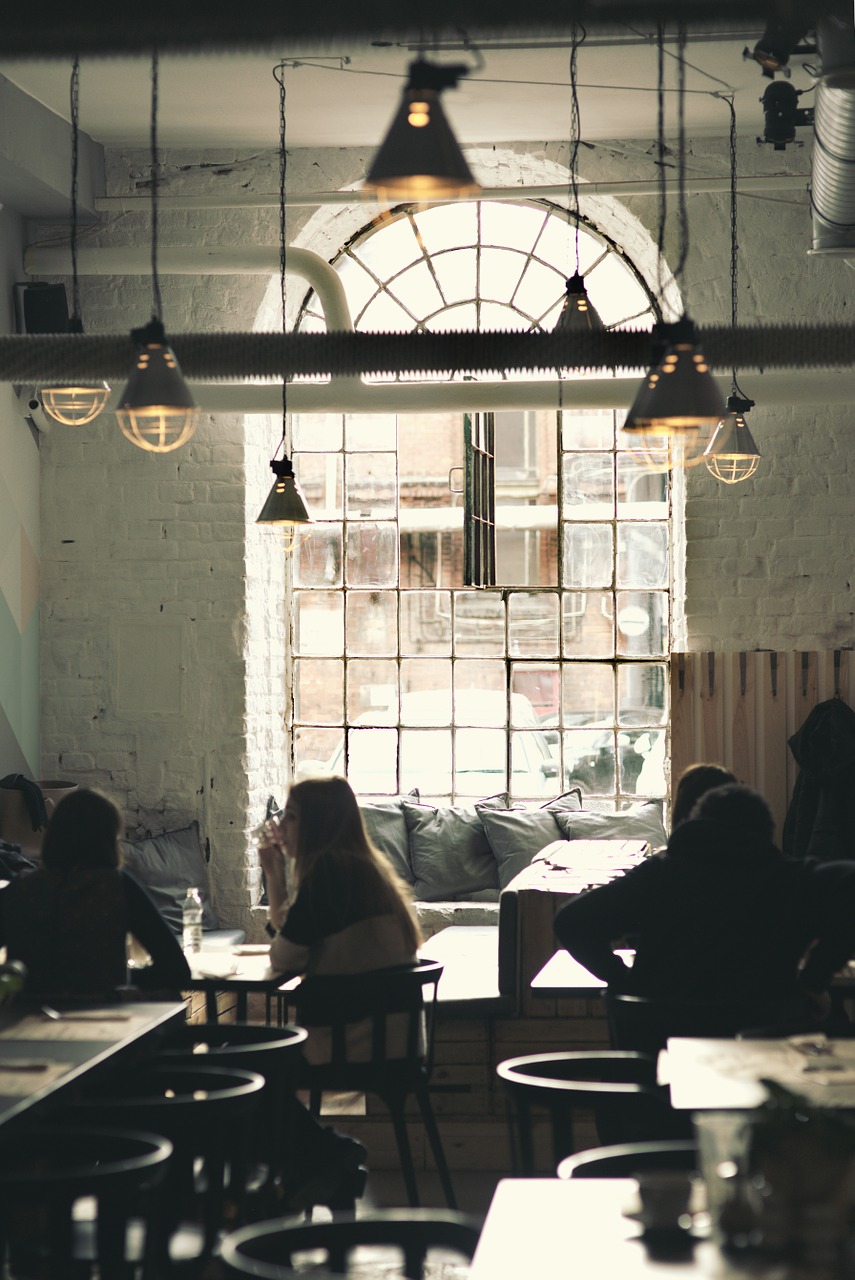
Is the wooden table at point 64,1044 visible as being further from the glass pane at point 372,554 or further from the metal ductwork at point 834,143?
the glass pane at point 372,554

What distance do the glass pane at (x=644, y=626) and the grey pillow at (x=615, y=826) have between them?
2.99ft

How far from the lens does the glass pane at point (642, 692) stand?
345 inches

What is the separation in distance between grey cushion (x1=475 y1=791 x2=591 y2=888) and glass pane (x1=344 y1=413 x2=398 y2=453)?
2107mm

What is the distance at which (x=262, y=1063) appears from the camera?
13.2ft

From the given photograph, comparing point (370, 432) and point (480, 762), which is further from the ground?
point (370, 432)

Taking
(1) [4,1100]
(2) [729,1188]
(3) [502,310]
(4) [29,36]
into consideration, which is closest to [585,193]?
(3) [502,310]

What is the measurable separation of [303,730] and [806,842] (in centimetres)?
290

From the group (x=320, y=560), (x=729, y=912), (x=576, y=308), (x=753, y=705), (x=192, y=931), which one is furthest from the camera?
(x=320, y=560)

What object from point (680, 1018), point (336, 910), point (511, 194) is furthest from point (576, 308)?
point (680, 1018)

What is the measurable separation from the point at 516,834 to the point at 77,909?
3940 millimetres

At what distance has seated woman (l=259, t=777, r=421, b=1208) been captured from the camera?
4.79m

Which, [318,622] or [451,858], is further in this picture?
[318,622]

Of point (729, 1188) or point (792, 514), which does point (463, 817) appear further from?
point (729, 1188)

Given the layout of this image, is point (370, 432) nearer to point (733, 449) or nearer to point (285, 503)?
point (733, 449)
